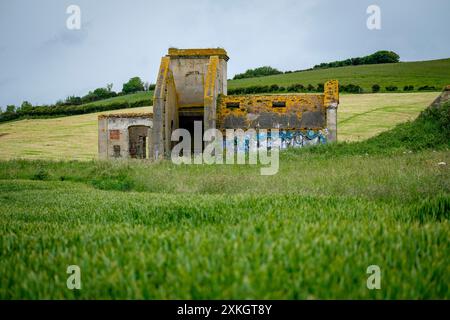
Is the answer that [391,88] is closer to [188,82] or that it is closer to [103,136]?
[188,82]

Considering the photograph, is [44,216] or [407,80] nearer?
[44,216]

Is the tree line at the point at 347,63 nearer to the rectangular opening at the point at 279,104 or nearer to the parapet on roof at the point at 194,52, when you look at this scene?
the parapet on roof at the point at 194,52

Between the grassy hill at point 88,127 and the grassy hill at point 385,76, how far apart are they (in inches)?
332

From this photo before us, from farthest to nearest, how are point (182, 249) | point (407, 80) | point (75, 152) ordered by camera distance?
1. point (407, 80)
2. point (75, 152)
3. point (182, 249)

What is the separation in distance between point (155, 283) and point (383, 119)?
44.5 m

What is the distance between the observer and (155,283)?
328 centimetres

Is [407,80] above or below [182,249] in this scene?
above

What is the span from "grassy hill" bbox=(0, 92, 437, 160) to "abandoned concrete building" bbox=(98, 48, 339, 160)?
6042 millimetres

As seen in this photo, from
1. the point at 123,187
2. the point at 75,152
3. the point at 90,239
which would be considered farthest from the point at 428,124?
the point at 75,152

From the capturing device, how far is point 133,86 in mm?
97250

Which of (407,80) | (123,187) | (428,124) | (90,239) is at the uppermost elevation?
(407,80)

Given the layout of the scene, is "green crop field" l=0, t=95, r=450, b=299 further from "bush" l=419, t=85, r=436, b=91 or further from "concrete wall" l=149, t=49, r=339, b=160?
"bush" l=419, t=85, r=436, b=91

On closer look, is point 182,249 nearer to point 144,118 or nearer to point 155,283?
point 155,283

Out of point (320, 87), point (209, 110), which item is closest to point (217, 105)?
point (209, 110)
